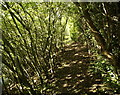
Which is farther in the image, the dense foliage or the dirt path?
the dirt path

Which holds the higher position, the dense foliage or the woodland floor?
the dense foliage

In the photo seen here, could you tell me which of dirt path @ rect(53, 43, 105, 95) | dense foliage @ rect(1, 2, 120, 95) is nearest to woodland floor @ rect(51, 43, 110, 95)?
dirt path @ rect(53, 43, 105, 95)

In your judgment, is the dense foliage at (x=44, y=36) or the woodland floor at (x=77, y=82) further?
the woodland floor at (x=77, y=82)

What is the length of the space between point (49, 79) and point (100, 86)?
Result: 13.3 feet

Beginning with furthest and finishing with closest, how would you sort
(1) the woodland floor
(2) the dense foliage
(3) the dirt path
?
(3) the dirt path
(1) the woodland floor
(2) the dense foliage

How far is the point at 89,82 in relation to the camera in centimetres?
812

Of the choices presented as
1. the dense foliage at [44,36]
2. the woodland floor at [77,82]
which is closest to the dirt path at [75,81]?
the woodland floor at [77,82]

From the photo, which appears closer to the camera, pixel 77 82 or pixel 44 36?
pixel 77 82

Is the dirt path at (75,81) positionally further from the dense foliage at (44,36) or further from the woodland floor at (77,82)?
the dense foliage at (44,36)

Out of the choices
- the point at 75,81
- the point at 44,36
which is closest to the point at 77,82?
the point at 75,81

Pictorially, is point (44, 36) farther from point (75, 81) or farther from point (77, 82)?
point (77, 82)

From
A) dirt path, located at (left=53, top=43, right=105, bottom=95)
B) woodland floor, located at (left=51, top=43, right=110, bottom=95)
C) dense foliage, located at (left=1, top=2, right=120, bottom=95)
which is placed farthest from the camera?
dirt path, located at (left=53, top=43, right=105, bottom=95)

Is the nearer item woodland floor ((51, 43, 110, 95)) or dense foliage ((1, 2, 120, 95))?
dense foliage ((1, 2, 120, 95))

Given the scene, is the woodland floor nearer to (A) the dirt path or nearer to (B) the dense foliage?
(A) the dirt path
